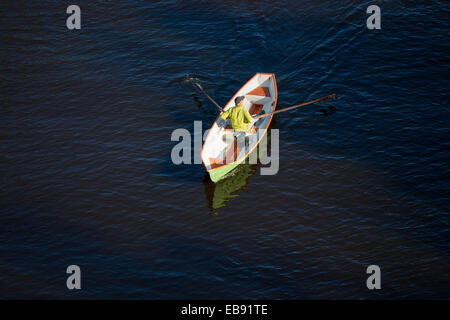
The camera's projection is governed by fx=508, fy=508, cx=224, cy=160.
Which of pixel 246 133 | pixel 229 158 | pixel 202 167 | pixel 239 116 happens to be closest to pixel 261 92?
pixel 246 133

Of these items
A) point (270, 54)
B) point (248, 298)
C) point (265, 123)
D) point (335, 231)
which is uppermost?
A: point (270, 54)

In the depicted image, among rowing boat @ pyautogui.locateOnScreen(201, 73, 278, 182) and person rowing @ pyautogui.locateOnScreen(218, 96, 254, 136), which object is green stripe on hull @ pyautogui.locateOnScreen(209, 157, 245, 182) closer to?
rowing boat @ pyautogui.locateOnScreen(201, 73, 278, 182)

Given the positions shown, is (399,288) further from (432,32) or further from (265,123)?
(432,32)

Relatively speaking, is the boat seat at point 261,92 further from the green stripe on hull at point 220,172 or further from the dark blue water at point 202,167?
the green stripe on hull at point 220,172

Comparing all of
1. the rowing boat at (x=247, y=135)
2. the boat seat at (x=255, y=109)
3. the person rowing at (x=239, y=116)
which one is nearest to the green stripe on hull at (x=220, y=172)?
the rowing boat at (x=247, y=135)

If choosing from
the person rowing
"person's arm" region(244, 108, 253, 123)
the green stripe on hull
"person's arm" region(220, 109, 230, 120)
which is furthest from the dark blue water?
"person's arm" region(220, 109, 230, 120)

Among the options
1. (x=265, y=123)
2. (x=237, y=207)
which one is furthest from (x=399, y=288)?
(x=265, y=123)

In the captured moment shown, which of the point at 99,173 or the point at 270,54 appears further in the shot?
the point at 270,54
